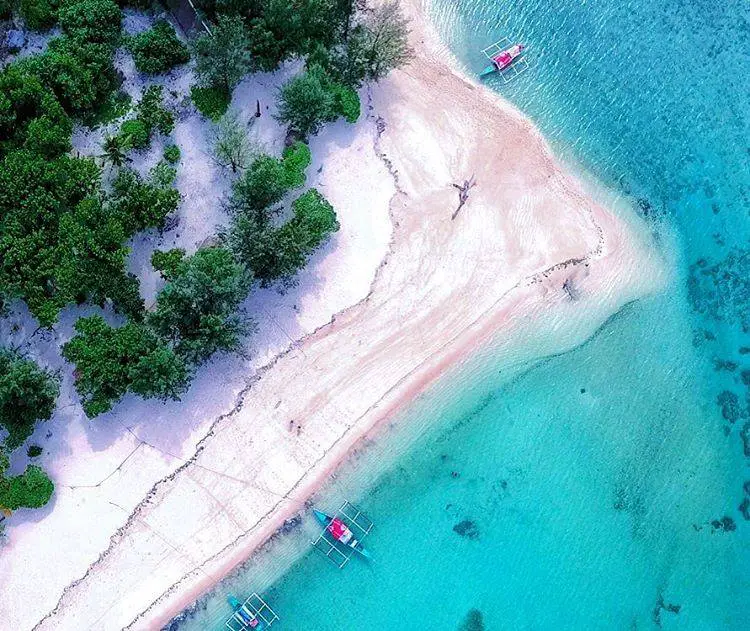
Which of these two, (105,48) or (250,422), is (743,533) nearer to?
(250,422)

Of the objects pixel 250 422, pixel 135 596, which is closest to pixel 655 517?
pixel 250 422

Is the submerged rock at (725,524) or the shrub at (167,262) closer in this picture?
the shrub at (167,262)

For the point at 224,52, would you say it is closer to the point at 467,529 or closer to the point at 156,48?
the point at 156,48

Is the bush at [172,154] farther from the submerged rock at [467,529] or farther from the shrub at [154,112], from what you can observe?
the submerged rock at [467,529]

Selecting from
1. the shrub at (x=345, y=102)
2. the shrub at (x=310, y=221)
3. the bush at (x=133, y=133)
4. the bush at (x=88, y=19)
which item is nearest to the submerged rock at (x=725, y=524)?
the shrub at (x=310, y=221)

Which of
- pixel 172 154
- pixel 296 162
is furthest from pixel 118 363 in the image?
pixel 296 162

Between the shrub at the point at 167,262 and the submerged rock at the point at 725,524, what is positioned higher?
the shrub at the point at 167,262

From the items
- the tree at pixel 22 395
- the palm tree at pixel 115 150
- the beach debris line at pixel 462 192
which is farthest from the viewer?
the beach debris line at pixel 462 192
